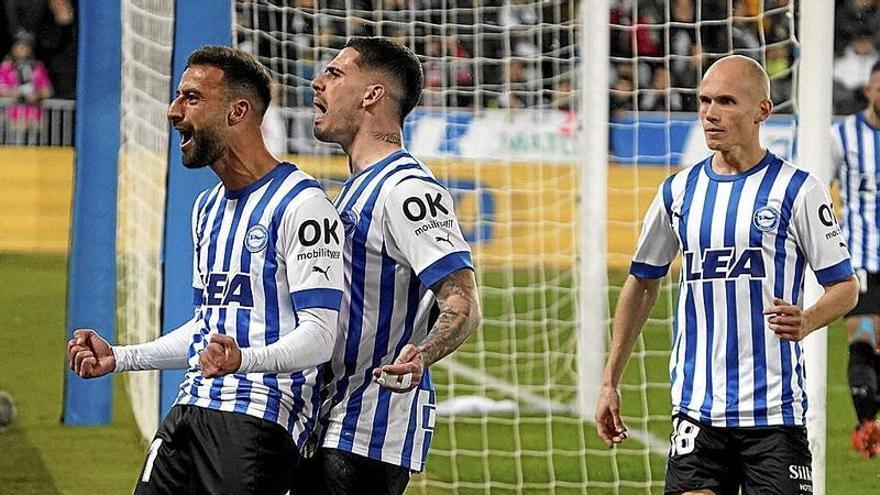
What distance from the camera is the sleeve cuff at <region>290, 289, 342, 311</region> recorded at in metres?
3.86

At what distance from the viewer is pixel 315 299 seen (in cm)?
386

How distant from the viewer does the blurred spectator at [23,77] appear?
20.0m

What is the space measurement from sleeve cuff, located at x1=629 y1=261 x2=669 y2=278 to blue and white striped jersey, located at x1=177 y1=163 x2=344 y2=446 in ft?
4.28

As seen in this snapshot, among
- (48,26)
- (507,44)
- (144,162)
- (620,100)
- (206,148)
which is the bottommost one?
(206,148)

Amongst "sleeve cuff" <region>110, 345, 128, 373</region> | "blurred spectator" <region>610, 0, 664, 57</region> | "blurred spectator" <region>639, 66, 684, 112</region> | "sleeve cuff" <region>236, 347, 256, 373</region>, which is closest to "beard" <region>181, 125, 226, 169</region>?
"sleeve cuff" <region>110, 345, 128, 373</region>

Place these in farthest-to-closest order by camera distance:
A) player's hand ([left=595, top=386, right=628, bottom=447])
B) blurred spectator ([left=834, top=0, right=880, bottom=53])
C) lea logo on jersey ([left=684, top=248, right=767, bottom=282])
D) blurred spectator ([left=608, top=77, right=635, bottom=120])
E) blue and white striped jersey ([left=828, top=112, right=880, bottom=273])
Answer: blurred spectator ([left=834, top=0, right=880, bottom=53]) → blurred spectator ([left=608, top=77, right=635, bottom=120]) → blue and white striped jersey ([left=828, top=112, right=880, bottom=273]) → player's hand ([left=595, top=386, right=628, bottom=447]) → lea logo on jersey ([left=684, top=248, right=767, bottom=282])

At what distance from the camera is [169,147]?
6703 mm

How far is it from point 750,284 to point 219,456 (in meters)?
1.64

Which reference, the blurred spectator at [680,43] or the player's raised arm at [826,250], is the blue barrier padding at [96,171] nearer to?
the player's raised arm at [826,250]

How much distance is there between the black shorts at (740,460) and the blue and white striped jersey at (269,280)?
1.19 meters

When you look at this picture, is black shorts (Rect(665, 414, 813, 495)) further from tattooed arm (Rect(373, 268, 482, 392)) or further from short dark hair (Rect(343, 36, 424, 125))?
short dark hair (Rect(343, 36, 424, 125))

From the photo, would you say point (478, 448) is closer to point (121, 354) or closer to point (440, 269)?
point (121, 354)

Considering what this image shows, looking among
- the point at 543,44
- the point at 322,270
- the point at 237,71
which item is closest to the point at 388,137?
the point at 237,71

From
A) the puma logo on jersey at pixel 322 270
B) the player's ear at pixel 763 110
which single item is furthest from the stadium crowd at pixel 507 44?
the puma logo on jersey at pixel 322 270
